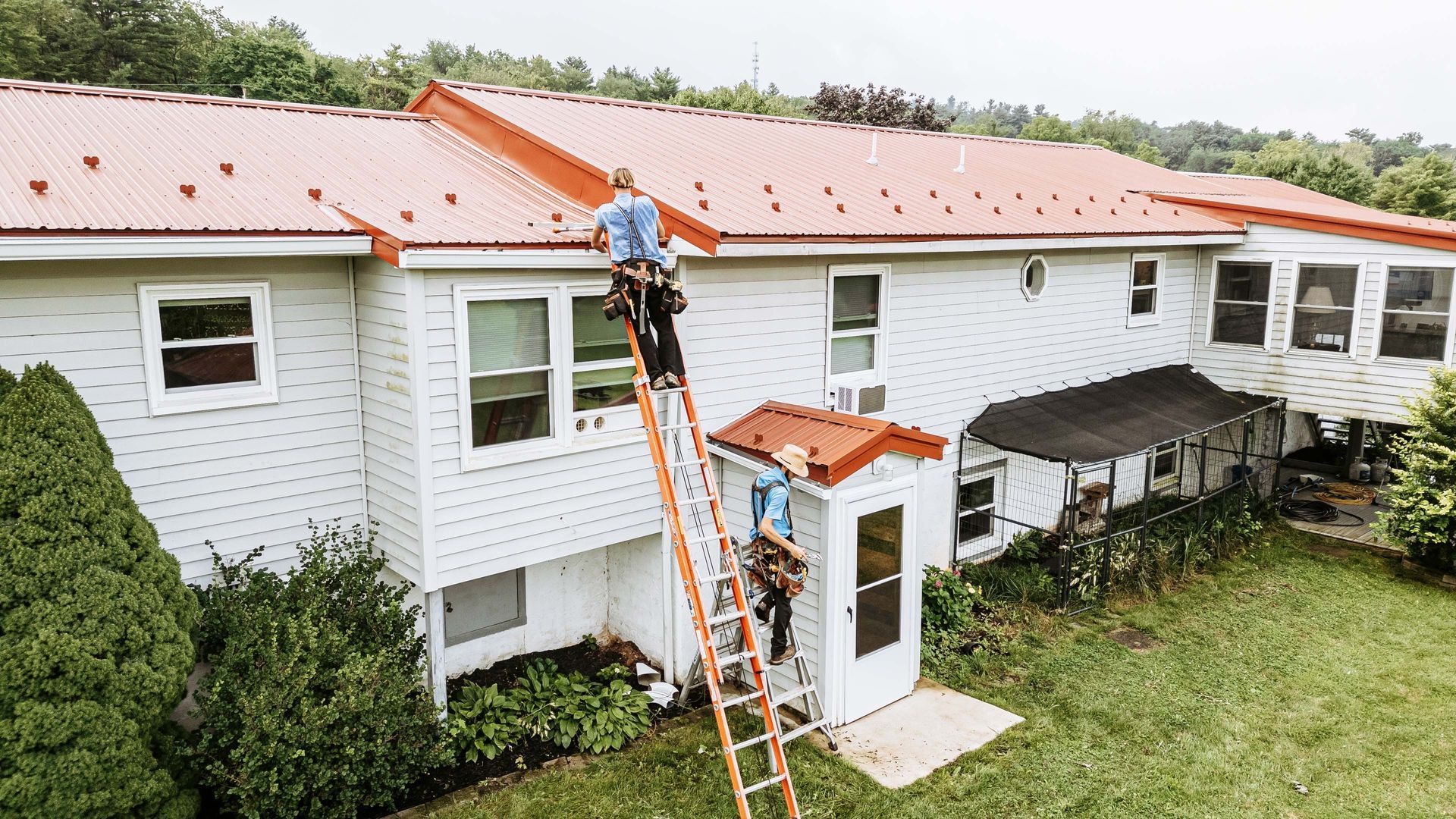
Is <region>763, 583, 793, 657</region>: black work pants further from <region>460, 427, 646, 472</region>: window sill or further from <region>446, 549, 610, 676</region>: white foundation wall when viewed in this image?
<region>446, 549, 610, 676</region>: white foundation wall

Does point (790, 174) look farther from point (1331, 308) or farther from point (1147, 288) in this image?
point (1331, 308)

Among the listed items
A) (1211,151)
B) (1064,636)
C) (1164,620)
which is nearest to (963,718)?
(1064,636)

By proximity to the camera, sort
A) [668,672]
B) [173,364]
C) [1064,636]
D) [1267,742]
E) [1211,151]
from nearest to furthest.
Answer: [173,364] < [1267,742] < [668,672] < [1064,636] < [1211,151]

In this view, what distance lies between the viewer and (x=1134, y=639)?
11.3m

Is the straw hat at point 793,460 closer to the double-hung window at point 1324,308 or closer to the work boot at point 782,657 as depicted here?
the work boot at point 782,657

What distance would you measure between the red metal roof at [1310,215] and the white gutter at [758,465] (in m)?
10.6

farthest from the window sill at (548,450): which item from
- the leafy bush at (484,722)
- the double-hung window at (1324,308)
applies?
the double-hung window at (1324,308)

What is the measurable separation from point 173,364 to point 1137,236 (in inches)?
496

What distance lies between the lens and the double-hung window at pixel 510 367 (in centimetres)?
821

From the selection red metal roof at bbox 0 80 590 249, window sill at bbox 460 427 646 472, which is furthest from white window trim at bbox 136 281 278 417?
window sill at bbox 460 427 646 472

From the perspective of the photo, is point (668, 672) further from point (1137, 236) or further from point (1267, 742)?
point (1137, 236)

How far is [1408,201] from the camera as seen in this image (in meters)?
48.7

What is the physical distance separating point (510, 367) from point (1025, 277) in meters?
8.07

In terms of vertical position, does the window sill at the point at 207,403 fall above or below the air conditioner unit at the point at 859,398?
above
